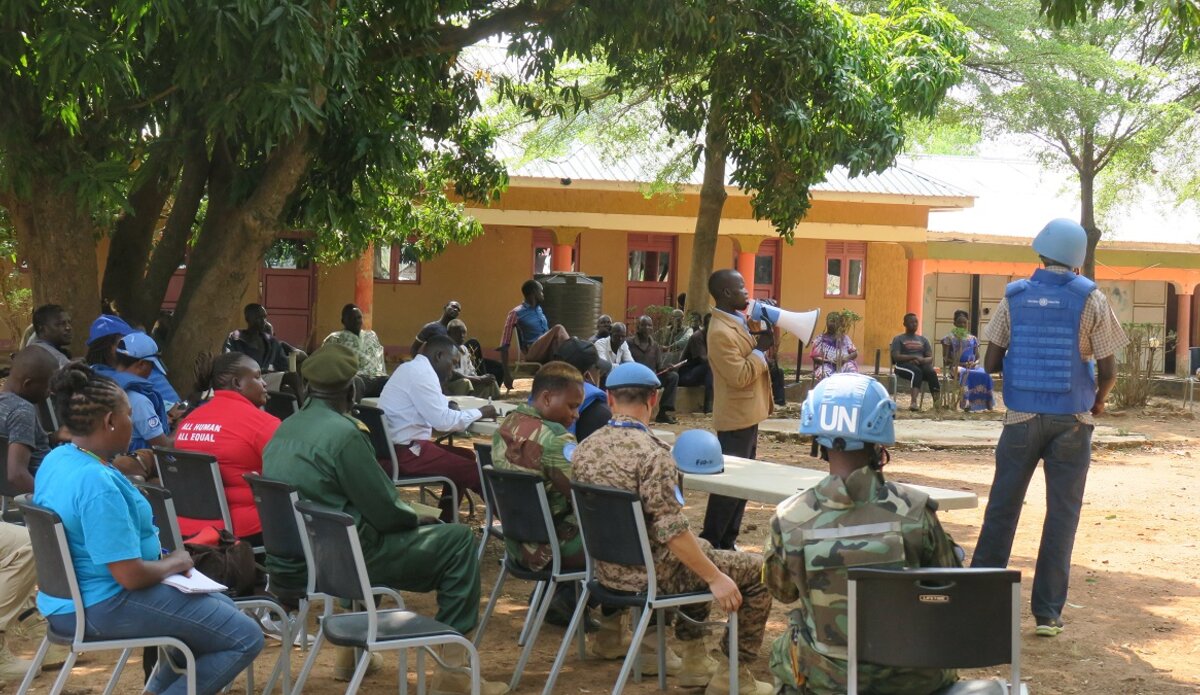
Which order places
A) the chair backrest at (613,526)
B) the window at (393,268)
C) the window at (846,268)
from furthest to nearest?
the window at (846,268) → the window at (393,268) → the chair backrest at (613,526)

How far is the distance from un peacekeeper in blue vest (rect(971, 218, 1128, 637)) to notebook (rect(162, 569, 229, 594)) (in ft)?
12.2

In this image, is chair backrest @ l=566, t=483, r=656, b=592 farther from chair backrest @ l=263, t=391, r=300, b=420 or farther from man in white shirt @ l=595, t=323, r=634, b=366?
man in white shirt @ l=595, t=323, r=634, b=366

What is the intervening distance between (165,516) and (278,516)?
407mm

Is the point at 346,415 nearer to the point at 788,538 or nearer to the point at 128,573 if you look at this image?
the point at 128,573

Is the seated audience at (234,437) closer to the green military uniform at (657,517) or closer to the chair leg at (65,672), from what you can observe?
the chair leg at (65,672)

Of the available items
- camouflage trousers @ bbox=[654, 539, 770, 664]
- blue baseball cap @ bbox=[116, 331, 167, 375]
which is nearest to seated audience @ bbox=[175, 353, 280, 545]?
blue baseball cap @ bbox=[116, 331, 167, 375]

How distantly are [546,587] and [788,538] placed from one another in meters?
2.34

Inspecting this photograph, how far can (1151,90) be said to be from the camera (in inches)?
870

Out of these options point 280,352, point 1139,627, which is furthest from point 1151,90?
point 1139,627

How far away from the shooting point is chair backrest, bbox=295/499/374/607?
4488 millimetres

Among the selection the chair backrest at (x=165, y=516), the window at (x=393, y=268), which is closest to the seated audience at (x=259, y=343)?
the chair backrest at (x=165, y=516)

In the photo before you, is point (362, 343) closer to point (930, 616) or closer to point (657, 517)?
point (657, 517)

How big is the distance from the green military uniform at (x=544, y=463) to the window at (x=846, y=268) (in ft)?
68.8

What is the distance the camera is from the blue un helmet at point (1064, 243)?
6.24 meters
